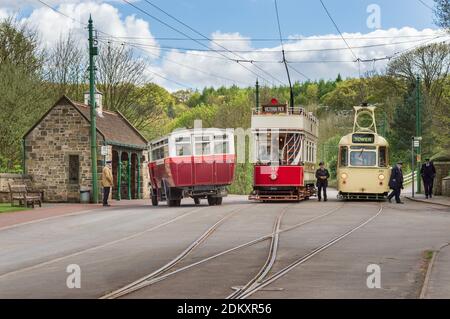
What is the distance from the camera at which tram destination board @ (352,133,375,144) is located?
33.6 m

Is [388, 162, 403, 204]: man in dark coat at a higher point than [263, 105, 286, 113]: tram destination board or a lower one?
→ lower

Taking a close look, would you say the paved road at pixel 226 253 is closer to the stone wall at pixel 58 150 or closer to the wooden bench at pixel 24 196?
the wooden bench at pixel 24 196

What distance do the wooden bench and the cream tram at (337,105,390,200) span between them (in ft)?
41.1

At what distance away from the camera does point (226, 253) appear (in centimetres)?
1455

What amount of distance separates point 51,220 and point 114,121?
20287 mm

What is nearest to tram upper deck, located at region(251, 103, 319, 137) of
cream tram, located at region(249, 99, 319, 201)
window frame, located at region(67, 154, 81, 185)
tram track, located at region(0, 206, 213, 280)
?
cream tram, located at region(249, 99, 319, 201)

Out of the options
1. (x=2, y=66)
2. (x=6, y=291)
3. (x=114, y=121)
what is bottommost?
(x=6, y=291)

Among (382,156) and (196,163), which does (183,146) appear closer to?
(196,163)

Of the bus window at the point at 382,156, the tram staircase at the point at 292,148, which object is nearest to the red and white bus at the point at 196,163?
the tram staircase at the point at 292,148

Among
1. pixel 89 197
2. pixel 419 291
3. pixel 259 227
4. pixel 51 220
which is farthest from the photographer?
pixel 89 197

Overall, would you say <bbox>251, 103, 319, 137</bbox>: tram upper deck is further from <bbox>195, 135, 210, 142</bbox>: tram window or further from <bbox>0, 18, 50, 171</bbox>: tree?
<bbox>0, 18, 50, 171</bbox>: tree

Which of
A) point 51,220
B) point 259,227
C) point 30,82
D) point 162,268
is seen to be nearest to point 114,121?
point 30,82

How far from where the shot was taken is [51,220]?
81.5 feet
